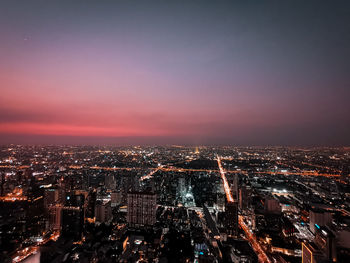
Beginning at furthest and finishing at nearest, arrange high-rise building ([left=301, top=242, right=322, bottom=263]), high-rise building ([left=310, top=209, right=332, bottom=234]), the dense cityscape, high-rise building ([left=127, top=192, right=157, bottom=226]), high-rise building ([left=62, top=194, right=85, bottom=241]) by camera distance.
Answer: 1. high-rise building ([left=127, top=192, right=157, bottom=226])
2. high-rise building ([left=62, top=194, right=85, bottom=241])
3. high-rise building ([left=310, top=209, right=332, bottom=234])
4. the dense cityscape
5. high-rise building ([left=301, top=242, right=322, bottom=263])

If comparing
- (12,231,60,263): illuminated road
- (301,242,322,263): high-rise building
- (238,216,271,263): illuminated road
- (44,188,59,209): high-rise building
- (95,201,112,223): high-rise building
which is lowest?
(238,216,271,263): illuminated road

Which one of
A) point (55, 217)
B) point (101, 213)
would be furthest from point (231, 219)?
point (55, 217)

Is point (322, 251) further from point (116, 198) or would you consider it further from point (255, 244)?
point (116, 198)

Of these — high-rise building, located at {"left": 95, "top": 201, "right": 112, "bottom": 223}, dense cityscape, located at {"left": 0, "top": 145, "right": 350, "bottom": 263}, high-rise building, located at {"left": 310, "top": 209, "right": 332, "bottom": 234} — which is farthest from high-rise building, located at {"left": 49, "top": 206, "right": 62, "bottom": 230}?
high-rise building, located at {"left": 310, "top": 209, "right": 332, "bottom": 234}

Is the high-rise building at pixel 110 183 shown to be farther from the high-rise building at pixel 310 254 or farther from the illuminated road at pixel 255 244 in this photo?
the high-rise building at pixel 310 254

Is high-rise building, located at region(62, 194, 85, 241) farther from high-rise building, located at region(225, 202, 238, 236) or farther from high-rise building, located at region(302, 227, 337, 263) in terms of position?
high-rise building, located at region(302, 227, 337, 263)

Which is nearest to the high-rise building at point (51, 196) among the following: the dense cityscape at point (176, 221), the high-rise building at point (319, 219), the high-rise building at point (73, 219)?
the dense cityscape at point (176, 221)
